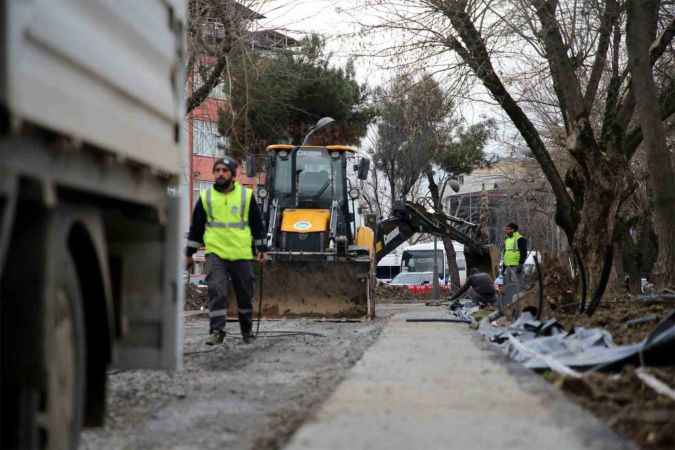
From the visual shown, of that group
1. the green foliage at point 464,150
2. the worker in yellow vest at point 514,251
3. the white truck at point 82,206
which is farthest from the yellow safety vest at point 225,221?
the green foliage at point 464,150

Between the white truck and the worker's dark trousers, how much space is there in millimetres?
5691

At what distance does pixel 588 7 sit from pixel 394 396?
14.4 meters

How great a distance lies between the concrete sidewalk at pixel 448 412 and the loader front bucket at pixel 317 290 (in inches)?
354

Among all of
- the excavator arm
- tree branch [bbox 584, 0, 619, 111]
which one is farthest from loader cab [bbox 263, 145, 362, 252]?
tree branch [bbox 584, 0, 619, 111]

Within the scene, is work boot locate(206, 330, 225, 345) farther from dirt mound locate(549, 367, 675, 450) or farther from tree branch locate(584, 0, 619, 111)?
tree branch locate(584, 0, 619, 111)

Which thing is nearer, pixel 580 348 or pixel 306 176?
pixel 580 348

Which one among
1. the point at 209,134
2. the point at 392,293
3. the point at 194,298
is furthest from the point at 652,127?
the point at 392,293

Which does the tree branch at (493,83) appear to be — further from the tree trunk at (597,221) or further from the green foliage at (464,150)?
the green foliage at (464,150)

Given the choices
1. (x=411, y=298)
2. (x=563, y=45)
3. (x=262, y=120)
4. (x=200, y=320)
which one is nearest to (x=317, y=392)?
(x=200, y=320)

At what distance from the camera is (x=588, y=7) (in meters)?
20.1

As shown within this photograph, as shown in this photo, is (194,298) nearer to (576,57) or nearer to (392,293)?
(576,57)

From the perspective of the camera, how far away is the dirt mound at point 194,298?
85.2 feet

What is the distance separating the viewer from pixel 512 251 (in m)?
23.0

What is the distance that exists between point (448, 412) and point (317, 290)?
1216 cm
